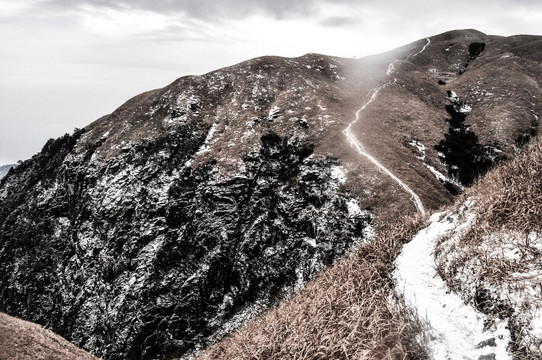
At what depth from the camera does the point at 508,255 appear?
6.55 meters

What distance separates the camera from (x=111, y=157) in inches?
2340

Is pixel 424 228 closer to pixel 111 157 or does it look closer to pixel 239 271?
pixel 239 271

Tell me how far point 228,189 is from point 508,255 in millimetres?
44661

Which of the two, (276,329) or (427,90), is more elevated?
(427,90)

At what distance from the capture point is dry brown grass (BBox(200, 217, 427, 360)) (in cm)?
592

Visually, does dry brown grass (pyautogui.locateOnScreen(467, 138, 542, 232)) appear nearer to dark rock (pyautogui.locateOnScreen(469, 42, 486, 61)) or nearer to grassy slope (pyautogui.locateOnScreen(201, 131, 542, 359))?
grassy slope (pyautogui.locateOnScreen(201, 131, 542, 359))

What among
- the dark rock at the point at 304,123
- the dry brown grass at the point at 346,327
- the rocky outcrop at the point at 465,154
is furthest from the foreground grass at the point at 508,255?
the dark rock at the point at 304,123

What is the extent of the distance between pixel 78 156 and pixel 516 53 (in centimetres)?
12139

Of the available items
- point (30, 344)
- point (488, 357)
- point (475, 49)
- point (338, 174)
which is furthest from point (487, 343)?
point (475, 49)

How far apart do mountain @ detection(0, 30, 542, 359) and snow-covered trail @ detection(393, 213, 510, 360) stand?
2408cm

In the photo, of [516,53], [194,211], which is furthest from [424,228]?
[516,53]

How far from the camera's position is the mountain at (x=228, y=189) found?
4166 centimetres

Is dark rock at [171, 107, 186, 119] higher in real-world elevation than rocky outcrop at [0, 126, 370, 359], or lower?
higher

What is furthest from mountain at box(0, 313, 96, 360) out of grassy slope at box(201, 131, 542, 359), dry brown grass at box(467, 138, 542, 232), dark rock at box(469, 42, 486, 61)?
dark rock at box(469, 42, 486, 61)
